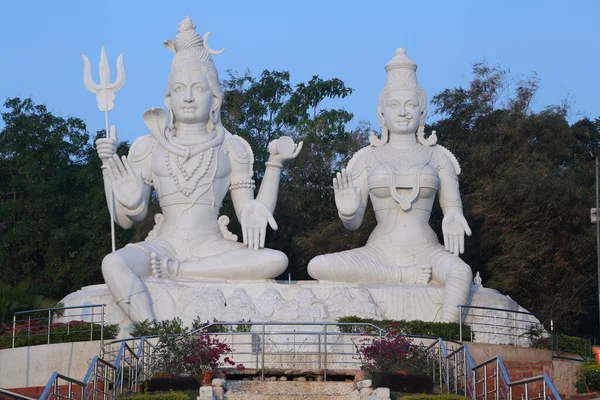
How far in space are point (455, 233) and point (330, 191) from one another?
10.3 m

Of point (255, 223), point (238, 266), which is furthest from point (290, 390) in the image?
point (255, 223)

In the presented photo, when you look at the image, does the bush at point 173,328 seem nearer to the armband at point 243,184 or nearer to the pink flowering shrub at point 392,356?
the pink flowering shrub at point 392,356

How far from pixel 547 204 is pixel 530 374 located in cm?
845

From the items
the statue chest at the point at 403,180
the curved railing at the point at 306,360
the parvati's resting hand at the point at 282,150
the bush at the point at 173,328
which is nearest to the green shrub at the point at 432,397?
the curved railing at the point at 306,360

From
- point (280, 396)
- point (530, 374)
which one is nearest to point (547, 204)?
point (530, 374)

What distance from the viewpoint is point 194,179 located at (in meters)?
28.2

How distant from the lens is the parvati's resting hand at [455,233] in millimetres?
28188

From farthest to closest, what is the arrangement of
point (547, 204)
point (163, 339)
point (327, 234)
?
point (327, 234) < point (547, 204) < point (163, 339)

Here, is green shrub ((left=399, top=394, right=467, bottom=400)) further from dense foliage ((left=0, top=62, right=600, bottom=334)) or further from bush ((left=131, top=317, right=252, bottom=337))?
dense foliage ((left=0, top=62, right=600, bottom=334))

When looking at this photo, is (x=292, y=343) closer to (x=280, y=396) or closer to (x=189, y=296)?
(x=189, y=296)

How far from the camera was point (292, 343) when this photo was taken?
2519 centimetres

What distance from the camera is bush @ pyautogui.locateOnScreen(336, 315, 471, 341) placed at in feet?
83.1

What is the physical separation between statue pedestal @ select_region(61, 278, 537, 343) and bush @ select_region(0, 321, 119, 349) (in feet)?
1.49

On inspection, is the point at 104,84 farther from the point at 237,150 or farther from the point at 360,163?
the point at 360,163
